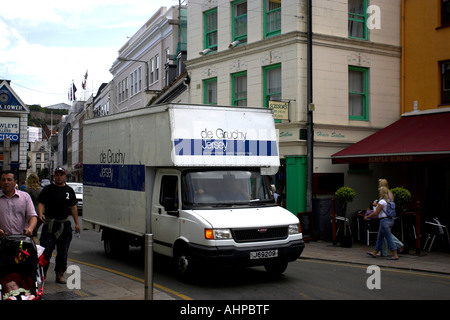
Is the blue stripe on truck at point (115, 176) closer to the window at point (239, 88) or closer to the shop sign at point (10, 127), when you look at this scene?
the window at point (239, 88)

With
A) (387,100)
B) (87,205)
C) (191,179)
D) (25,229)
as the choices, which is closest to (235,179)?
(191,179)

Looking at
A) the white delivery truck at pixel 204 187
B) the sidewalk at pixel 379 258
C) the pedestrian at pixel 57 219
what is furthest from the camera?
the sidewalk at pixel 379 258

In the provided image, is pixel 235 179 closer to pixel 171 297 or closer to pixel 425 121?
pixel 171 297

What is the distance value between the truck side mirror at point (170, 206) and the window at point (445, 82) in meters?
11.9

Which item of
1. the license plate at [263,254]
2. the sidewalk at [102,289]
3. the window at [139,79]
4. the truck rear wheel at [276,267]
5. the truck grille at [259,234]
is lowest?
the sidewalk at [102,289]

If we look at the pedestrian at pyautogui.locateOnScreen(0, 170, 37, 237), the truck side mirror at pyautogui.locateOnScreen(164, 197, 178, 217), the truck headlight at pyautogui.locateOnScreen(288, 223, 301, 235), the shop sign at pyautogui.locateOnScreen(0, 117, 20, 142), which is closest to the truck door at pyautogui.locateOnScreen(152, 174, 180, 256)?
the truck side mirror at pyautogui.locateOnScreen(164, 197, 178, 217)

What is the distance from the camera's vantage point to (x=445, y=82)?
18.0 metres

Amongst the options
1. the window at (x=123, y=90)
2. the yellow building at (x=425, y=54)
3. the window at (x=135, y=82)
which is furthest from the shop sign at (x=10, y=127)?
the yellow building at (x=425, y=54)

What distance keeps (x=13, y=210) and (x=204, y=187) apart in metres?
3.45

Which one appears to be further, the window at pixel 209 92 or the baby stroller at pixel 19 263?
the window at pixel 209 92

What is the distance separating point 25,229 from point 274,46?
13.0 metres

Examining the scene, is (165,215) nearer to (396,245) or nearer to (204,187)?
(204,187)

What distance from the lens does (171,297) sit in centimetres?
816

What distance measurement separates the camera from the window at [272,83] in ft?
62.0
